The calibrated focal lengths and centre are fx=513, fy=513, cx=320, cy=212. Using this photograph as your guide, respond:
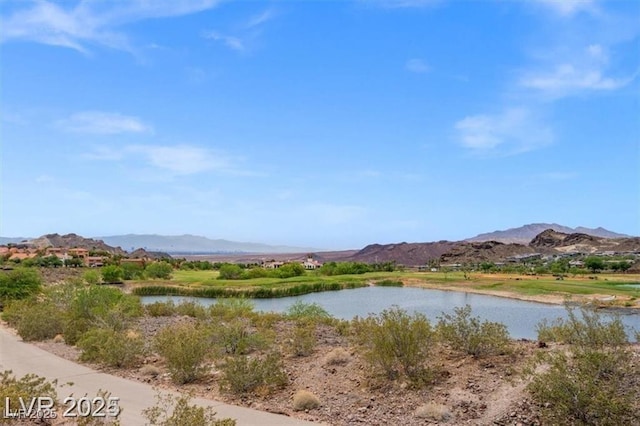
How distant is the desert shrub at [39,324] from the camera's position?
61.2 ft

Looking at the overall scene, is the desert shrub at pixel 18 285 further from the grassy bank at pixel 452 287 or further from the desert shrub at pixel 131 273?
the desert shrub at pixel 131 273

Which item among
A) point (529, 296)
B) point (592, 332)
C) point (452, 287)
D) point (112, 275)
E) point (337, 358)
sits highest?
point (592, 332)

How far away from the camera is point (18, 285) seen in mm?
34344

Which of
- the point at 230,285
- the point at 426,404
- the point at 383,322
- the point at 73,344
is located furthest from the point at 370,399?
the point at 230,285

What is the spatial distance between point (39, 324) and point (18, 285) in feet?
60.7

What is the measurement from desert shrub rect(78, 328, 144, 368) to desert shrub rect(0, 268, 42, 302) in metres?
Result: 23.0

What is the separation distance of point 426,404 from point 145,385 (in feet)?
20.6

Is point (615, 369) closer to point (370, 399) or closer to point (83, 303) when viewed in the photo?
point (370, 399)

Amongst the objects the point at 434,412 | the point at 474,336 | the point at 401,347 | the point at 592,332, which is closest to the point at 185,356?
the point at 401,347

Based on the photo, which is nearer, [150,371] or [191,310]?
[150,371]

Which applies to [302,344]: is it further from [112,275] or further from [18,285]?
[112,275]

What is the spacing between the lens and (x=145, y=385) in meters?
11.5

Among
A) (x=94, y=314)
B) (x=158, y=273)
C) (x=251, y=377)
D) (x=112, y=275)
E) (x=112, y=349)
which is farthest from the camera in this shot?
(x=158, y=273)

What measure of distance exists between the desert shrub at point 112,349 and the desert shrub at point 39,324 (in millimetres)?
5178
